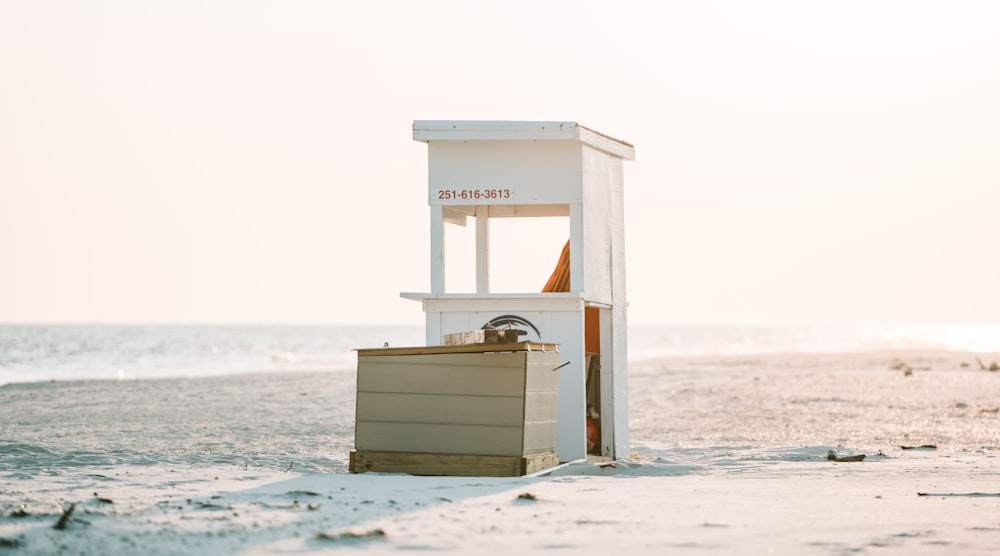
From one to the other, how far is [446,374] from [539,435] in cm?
104

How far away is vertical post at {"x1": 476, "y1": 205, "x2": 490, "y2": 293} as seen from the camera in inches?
584

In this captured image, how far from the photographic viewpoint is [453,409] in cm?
1137

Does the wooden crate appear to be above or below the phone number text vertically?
below

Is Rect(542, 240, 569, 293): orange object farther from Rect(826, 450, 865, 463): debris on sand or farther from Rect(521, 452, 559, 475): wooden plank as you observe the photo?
Rect(826, 450, 865, 463): debris on sand

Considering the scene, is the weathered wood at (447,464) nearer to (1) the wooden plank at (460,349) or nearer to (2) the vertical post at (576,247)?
(1) the wooden plank at (460,349)

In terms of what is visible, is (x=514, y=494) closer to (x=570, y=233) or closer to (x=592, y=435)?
(x=570, y=233)

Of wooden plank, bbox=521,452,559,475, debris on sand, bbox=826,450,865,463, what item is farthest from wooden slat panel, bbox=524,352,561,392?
debris on sand, bbox=826,450,865,463

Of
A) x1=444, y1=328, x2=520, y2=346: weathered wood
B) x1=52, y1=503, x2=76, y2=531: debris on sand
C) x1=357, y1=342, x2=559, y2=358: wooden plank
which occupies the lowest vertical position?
x1=52, y1=503, x2=76, y2=531: debris on sand

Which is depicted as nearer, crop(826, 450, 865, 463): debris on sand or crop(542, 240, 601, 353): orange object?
crop(826, 450, 865, 463): debris on sand

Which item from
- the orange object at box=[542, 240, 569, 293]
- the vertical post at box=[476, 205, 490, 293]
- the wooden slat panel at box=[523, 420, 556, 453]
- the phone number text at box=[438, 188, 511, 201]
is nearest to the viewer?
the wooden slat panel at box=[523, 420, 556, 453]

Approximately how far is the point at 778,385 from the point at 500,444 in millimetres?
23099

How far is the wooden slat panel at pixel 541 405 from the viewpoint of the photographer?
36.9ft

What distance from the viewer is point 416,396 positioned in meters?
11.5

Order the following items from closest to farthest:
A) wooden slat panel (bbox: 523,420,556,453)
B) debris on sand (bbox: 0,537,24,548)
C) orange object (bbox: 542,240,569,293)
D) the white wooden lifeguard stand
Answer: debris on sand (bbox: 0,537,24,548), wooden slat panel (bbox: 523,420,556,453), the white wooden lifeguard stand, orange object (bbox: 542,240,569,293)
